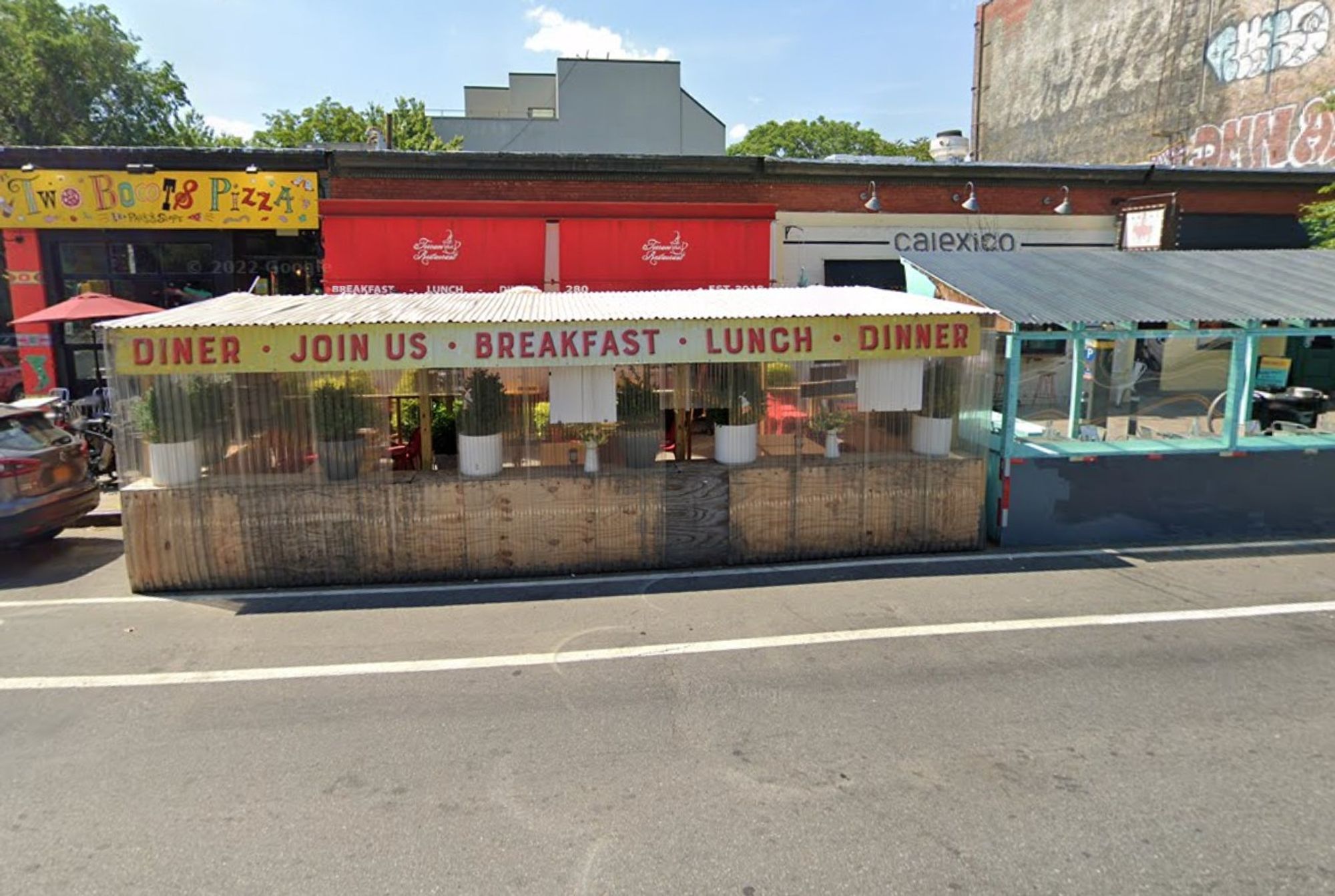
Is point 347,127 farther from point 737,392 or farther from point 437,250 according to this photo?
point 737,392

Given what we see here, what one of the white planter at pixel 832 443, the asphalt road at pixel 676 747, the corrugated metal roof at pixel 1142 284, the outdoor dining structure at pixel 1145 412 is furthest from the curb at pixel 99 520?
the corrugated metal roof at pixel 1142 284

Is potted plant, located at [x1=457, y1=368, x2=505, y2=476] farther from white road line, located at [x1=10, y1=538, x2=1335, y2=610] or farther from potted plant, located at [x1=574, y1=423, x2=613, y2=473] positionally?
white road line, located at [x1=10, y1=538, x2=1335, y2=610]

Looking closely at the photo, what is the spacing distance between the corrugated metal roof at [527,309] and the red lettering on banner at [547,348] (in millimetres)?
142

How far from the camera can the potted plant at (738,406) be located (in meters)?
7.64

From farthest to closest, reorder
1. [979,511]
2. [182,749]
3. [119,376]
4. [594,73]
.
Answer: [594,73] → [979,511] → [119,376] → [182,749]

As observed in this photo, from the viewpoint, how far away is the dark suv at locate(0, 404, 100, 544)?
752 centimetres

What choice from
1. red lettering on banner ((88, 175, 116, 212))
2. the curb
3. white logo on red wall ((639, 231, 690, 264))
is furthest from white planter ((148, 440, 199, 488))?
red lettering on banner ((88, 175, 116, 212))

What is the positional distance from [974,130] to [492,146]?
869 inches

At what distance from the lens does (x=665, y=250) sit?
563 inches

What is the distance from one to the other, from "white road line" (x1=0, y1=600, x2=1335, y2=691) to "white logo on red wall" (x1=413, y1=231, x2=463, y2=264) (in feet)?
31.8

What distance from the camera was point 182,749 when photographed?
430cm

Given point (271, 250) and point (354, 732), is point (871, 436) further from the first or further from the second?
point (271, 250)

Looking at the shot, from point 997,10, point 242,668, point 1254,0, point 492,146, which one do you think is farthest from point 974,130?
point 242,668

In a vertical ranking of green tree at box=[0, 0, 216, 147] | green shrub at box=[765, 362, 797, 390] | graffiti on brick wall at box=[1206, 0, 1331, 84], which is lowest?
green shrub at box=[765, 362, 797, 390]
